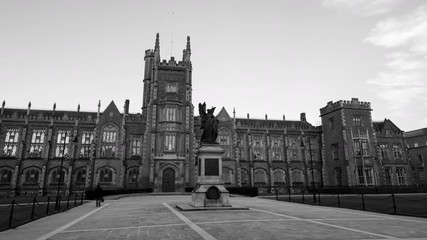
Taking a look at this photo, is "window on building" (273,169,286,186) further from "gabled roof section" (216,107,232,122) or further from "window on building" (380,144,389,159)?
"window on building" (380,144,389,159)

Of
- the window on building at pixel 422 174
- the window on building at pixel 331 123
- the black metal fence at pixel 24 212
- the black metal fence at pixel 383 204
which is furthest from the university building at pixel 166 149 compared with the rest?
the black metal fence at pixel 24 212

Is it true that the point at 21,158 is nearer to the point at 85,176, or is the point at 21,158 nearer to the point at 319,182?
the point at 85,176

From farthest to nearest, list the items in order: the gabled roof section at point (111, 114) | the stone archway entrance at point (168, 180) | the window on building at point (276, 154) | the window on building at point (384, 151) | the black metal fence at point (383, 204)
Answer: the window on building at point (276, 154) → the window on building at point (384, 151) → the gabled roof section at point (111, 114) → the stone archway entrance at point (168, 180) → the black metal fence at point (383, 204)

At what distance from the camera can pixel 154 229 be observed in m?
9.22

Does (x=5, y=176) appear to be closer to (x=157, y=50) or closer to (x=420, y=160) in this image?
(x=157, y=50)

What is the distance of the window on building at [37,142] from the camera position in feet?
141

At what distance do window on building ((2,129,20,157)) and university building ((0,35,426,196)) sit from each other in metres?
0.13

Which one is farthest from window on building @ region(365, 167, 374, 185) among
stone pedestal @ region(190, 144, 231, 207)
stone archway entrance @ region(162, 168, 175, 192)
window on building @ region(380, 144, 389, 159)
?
stone pedestal @ region(190, 144, 231, 207)

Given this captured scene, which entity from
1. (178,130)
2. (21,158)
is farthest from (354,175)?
(21,158)

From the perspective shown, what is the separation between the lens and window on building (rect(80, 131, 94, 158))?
44.0m

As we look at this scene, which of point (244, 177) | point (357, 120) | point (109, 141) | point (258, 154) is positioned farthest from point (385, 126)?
point (109, 141)

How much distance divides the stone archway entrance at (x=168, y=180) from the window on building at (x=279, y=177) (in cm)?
2041

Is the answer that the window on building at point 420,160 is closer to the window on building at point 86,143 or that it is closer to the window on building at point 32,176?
the window on building at point 86,143

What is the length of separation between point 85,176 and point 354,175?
146 feet
